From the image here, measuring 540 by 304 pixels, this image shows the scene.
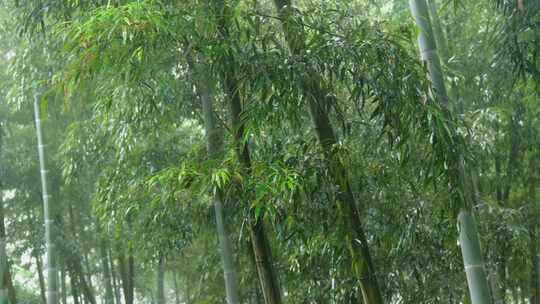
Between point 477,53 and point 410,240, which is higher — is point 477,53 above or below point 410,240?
above

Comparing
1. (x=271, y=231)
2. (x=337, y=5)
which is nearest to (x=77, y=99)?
(x=271, y=231)

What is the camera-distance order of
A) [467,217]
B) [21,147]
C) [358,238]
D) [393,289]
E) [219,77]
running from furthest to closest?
[21,147]
[393,289]
[219,77]
[358,238]
[467,217]

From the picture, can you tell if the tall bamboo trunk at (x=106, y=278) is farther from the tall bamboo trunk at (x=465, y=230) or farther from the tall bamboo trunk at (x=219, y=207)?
the tall bamboo trunk at (x=465, y=230)

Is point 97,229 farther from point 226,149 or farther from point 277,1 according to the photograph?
point 277,1

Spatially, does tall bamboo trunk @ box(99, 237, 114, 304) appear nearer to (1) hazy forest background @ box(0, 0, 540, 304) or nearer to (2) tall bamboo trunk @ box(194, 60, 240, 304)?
(1) hazy forest background @ box(0, 0, 540, 304)

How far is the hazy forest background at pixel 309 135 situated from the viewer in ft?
9.84

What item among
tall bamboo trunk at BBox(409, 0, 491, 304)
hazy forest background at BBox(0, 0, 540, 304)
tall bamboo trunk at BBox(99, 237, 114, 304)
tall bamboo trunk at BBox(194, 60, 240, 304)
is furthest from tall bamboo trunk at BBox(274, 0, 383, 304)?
tall bamboo trunk at BBox(99, 237, 114, 304)

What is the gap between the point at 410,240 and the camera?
3.95 m

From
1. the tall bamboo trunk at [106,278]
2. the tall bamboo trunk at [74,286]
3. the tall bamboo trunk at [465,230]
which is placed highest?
the tall bamboo trunk at [74,286]

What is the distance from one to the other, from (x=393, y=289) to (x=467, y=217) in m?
1.48

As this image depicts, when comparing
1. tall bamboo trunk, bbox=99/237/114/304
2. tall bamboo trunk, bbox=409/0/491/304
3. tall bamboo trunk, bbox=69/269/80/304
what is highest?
tall bamboo trunk, bbox=69/269/80/304

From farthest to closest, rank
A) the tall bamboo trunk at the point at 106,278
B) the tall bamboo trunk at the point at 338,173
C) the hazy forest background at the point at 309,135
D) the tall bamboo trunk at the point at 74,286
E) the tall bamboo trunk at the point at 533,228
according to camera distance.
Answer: the tall bamboo trunk at the point at 74,286 → the tall bamboo trunk at the point at 106,278 → the tall bamboo trunk at the point at 533,228 → the tall bamboo trunk at the point at 338,173 → the hazy forest background at the point at 309,135

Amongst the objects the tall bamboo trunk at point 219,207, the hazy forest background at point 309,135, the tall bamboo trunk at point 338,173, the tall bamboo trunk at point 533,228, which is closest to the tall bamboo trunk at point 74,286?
the hazy forest background at point 309,135

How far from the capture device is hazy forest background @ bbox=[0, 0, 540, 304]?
3000 millimetres
